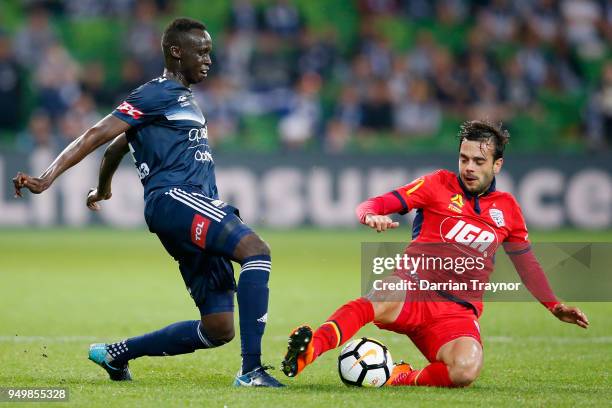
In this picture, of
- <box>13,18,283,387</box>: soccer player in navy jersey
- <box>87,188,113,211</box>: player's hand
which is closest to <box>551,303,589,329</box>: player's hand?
<box>13,18,283,387</box>: soccer player in navy jersey

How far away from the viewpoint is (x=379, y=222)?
5.32m

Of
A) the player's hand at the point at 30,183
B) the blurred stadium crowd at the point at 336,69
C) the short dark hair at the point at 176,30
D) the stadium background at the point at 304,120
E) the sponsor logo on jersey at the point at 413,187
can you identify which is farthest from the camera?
the blurred stadium crowd at the point at 336,69

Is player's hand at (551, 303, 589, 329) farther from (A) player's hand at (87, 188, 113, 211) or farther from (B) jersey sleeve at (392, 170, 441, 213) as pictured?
(A) player's hand at (87, 188, 113, 211)

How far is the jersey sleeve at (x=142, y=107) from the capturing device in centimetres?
565

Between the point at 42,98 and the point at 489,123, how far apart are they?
42.0ft

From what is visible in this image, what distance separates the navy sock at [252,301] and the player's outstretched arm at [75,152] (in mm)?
988

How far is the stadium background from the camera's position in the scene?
40.2 feet

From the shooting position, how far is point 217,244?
551 centimetres

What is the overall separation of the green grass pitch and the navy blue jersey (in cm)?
114

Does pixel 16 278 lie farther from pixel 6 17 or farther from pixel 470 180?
pixel 6 17

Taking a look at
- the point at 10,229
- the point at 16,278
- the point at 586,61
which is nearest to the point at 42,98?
the point at 10,229

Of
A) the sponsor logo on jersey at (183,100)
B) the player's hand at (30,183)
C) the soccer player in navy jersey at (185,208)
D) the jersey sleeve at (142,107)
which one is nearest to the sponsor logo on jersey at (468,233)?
the soccer player in navy jersey at (185,208)

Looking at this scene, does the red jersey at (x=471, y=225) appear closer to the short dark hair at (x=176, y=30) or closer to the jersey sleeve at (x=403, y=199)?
the jersey sleeve at (x=403, y=199)
